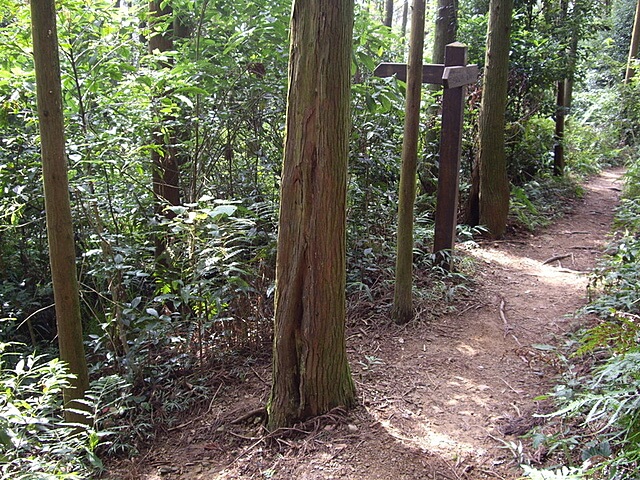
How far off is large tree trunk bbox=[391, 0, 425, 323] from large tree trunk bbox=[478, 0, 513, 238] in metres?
3.87

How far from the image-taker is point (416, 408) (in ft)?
13.2

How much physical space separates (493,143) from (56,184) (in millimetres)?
7210

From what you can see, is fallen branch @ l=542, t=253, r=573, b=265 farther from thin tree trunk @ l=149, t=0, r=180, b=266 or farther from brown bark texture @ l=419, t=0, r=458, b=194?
thin tree trunk @ l=149, t=0, r=180, b=266

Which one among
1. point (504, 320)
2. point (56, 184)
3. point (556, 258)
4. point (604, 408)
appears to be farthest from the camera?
point (556, 258)

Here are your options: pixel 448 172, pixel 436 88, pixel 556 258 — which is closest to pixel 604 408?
pixel 448 172

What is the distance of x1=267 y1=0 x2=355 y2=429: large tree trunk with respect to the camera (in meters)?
3.36

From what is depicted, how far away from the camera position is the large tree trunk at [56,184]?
3070 mm

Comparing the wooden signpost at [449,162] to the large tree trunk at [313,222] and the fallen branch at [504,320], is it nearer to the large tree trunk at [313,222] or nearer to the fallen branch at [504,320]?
the fallen branch at [504,320]

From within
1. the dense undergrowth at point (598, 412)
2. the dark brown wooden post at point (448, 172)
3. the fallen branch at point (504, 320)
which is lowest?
the fallen branch at point (504, 320)

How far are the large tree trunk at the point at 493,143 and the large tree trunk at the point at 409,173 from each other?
3868mm

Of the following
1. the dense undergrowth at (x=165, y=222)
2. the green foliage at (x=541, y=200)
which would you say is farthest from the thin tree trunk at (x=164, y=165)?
the green foliage at (x=541, y=200)

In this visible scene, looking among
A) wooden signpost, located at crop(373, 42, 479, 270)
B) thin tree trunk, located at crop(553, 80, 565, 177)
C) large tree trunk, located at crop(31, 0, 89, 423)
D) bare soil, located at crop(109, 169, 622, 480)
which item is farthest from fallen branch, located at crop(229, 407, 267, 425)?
thin tree trunk, located at crop(553, 80, 565, 177)

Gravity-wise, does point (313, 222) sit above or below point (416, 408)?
above

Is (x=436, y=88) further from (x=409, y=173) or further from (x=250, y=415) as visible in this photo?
(x=250, y=415)
